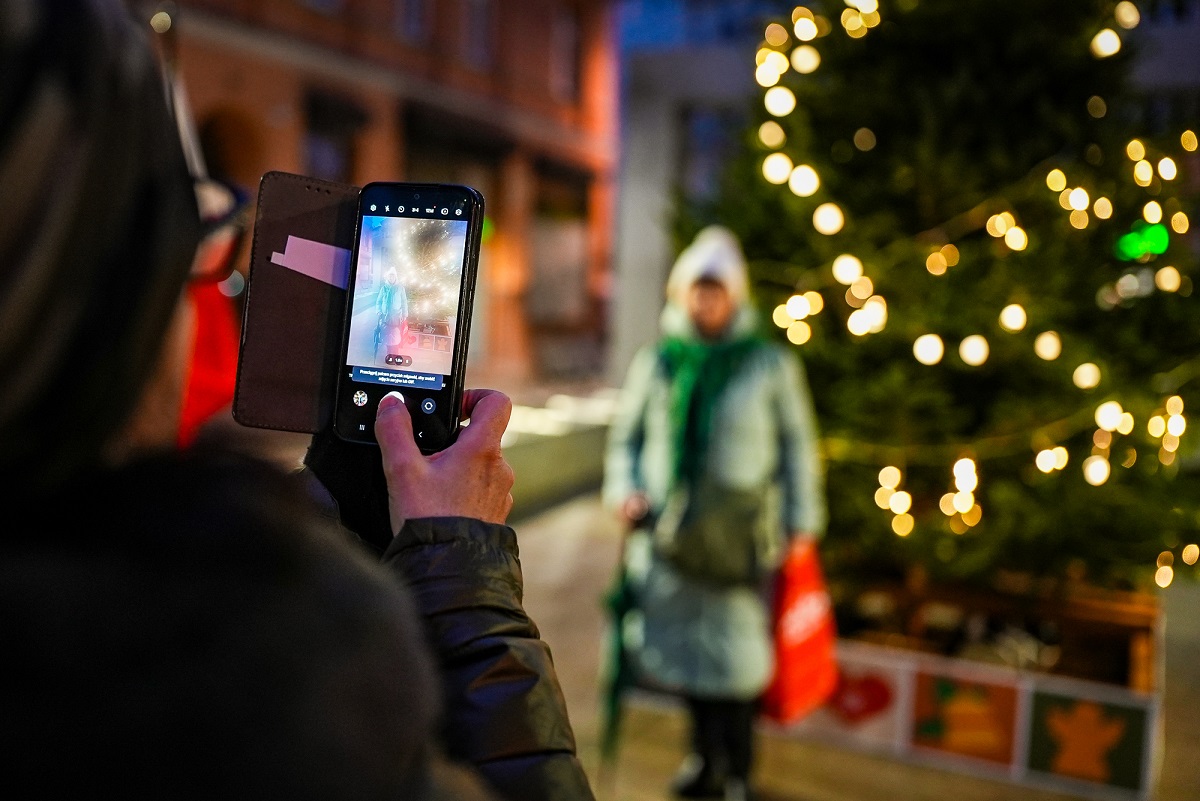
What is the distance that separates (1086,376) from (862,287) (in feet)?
2.84

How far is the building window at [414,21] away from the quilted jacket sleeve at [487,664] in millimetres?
18296

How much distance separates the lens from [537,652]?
89cm

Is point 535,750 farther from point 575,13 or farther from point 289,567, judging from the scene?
point 575,13

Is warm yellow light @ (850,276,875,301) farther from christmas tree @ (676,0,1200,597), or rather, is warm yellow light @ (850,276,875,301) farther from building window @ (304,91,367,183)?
building window @ (304,91,367,183)

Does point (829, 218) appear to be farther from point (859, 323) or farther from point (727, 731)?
point (727, 731)

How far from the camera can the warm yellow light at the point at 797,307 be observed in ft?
12.9

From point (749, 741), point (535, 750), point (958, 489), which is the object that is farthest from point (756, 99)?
point (535, 750)

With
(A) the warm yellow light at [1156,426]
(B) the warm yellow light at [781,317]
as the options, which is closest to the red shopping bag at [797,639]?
(B) the warm yellow light at [781,317]

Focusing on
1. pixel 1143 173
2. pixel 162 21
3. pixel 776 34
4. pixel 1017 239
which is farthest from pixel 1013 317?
pixel 162 21

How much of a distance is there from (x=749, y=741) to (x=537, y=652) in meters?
2.82


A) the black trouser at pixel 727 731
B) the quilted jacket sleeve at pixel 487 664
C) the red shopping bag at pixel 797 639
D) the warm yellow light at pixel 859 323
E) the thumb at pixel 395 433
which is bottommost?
the black trouser at pixel 727 731

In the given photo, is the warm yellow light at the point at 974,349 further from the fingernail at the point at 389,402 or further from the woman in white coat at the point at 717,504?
the fingernail at the point at 389,402

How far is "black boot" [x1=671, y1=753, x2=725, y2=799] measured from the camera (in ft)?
11.6

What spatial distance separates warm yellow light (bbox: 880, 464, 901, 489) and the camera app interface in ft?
10.4
